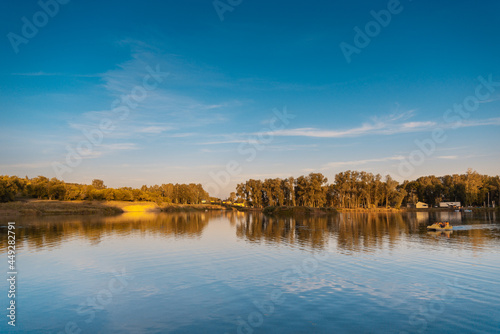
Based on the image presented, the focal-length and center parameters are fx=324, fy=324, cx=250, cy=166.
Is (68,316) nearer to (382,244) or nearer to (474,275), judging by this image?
(474,275)

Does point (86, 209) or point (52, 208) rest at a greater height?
point (52, 208)

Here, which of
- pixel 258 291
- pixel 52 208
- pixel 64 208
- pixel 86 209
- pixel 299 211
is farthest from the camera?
pixel 299 211

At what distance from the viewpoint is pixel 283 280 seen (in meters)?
27.3

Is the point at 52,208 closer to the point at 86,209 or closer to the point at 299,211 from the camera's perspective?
the point at 86,209

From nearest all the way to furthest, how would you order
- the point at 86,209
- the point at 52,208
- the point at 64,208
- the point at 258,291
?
the point at 258,291
the point at 52,208
the point at 64,208
the point at 86,209

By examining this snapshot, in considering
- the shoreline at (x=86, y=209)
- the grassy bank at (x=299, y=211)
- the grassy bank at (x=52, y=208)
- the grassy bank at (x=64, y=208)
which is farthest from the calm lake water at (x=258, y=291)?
the grassy bank at (x=299, y=211)

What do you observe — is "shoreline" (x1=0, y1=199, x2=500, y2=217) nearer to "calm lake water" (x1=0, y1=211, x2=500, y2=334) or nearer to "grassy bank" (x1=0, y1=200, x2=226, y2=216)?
"grassy bank" (x1=0, y1=200, x2=226, y2=216)

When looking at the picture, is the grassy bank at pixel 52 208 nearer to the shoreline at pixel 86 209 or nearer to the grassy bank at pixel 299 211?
the shoreline at pixel 86 209

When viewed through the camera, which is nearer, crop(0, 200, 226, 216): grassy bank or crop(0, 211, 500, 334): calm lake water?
crop(0, 211, 500, 334): calm lake water

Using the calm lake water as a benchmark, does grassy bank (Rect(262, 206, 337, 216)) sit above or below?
below

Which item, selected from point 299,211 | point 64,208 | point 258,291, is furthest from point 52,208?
point 258,291

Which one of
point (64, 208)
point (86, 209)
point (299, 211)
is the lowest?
point (299, 211)

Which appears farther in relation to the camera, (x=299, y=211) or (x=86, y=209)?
(x=299, y=211)

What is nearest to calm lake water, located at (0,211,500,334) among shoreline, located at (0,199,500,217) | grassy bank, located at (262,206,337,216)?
shoreline, located at (0,199,500,217)
